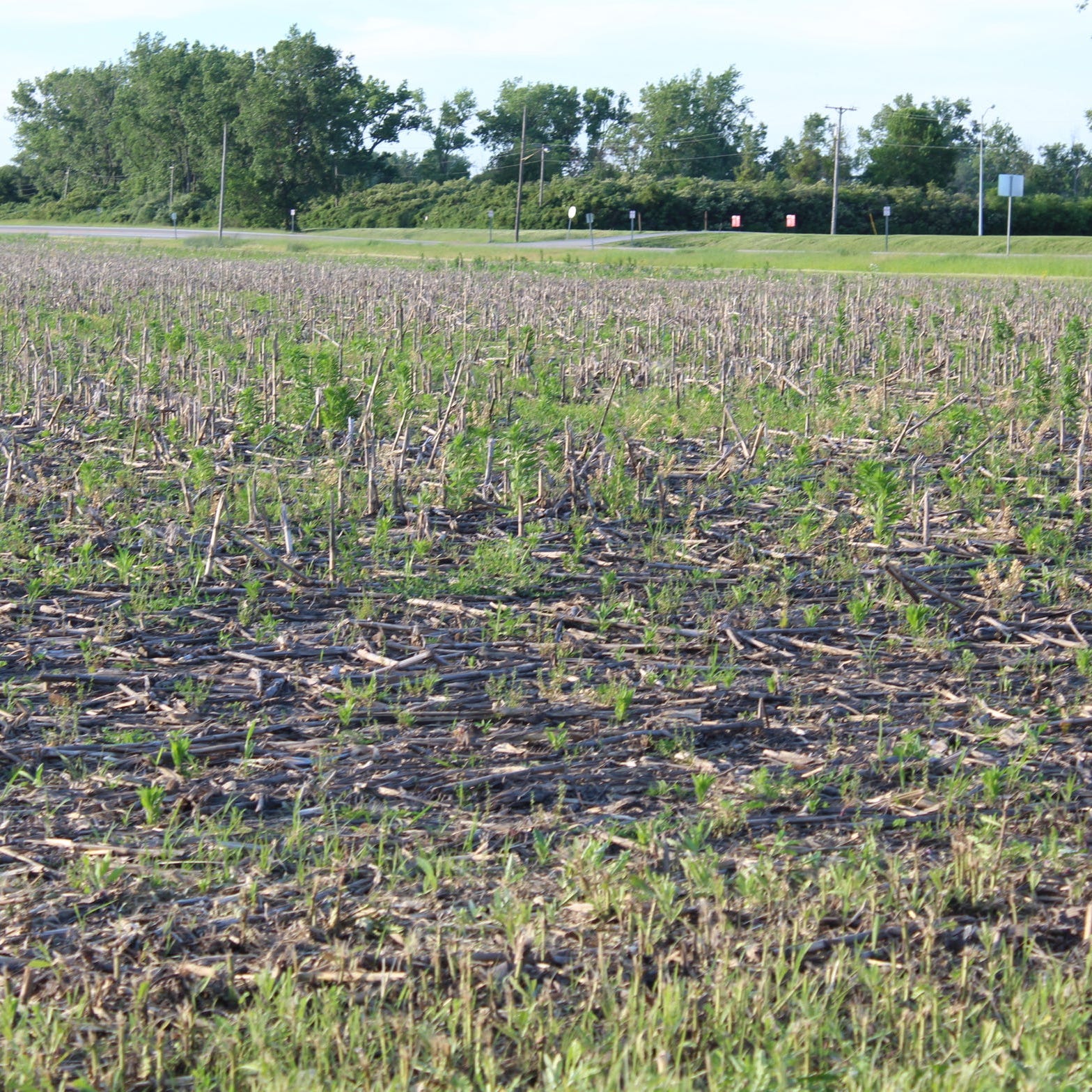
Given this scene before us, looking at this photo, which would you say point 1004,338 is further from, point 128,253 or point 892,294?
point 128,253

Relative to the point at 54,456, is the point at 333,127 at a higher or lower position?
higher

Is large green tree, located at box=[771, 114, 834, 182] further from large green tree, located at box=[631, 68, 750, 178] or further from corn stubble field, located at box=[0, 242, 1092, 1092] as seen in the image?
corn stubble field, located at box=[0, 242, 1092, 1092]

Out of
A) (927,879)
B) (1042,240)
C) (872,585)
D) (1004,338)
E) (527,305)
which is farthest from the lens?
(1042,240)

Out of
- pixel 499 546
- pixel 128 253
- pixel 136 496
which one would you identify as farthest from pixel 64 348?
pixel 128 253

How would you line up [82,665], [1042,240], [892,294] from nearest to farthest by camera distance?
[82,665], [892,294], [1042,240]

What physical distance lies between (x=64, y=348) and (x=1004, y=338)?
1025 cm

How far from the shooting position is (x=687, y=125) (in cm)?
11094

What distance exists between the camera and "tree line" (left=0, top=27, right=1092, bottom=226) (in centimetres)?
8756

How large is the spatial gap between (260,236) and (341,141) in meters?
28.4

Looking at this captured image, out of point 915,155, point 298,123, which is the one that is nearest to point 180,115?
point 298,123

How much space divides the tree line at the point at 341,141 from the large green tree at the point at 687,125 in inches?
5.1

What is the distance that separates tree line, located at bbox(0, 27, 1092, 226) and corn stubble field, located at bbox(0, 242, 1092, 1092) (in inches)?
2703

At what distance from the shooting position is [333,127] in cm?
8925

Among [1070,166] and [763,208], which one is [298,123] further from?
[1070,166]
